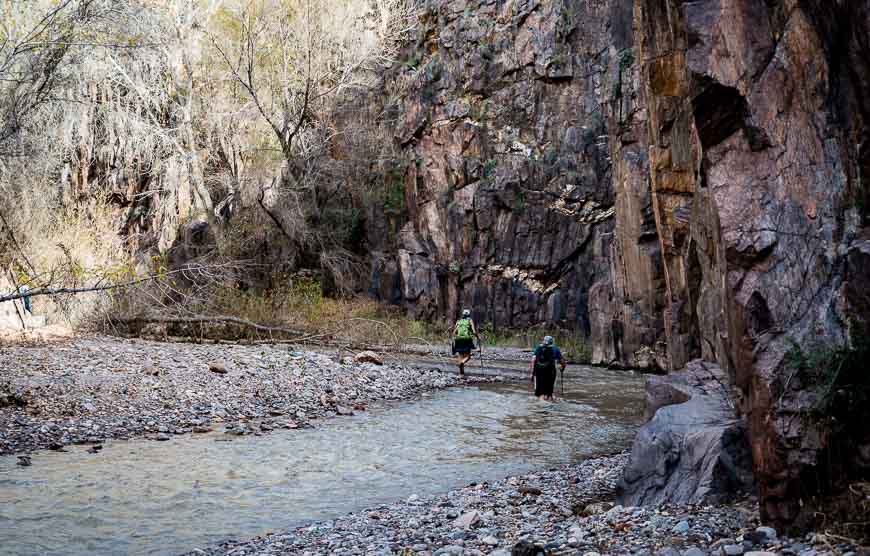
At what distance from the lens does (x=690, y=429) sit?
700 centimetres

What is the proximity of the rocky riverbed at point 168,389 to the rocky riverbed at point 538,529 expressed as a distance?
4584 millimetres

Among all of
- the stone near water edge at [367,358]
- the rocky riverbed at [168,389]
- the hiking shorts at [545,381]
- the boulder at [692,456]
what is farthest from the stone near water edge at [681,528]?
the stone near water edge at [367,358]

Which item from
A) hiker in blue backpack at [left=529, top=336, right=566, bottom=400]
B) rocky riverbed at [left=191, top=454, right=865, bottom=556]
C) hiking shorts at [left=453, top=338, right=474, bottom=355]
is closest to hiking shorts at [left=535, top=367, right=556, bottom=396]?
hiker in blue backpack at [left=529, top=336, right=566, bottom=400]

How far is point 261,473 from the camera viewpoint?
956 centimetres

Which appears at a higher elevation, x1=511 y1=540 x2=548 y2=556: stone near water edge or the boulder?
the boulder

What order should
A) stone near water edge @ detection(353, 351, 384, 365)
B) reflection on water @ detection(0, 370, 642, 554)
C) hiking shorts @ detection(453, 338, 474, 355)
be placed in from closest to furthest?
reflection on water @ detection(0, 370, 642, 554)
stone near water edge @ detection(353, 351, 384, 365)
hiking shorts @ detection(453, 338, 474, 355)

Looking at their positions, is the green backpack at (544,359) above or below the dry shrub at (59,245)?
below

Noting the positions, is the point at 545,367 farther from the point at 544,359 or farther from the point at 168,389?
the point at 168,389

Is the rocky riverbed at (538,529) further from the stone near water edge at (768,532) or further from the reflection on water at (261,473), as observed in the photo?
the reflection on water at (261,473)

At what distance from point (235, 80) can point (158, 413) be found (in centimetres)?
2212

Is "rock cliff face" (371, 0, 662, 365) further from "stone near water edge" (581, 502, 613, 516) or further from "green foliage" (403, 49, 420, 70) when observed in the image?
"stone near water edge" (581, 502, 613, 516)

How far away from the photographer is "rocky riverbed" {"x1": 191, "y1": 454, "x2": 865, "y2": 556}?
16.7 feet

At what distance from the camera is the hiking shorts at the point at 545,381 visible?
16062 millimetres

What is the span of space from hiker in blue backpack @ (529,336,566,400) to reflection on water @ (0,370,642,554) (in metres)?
1.29
